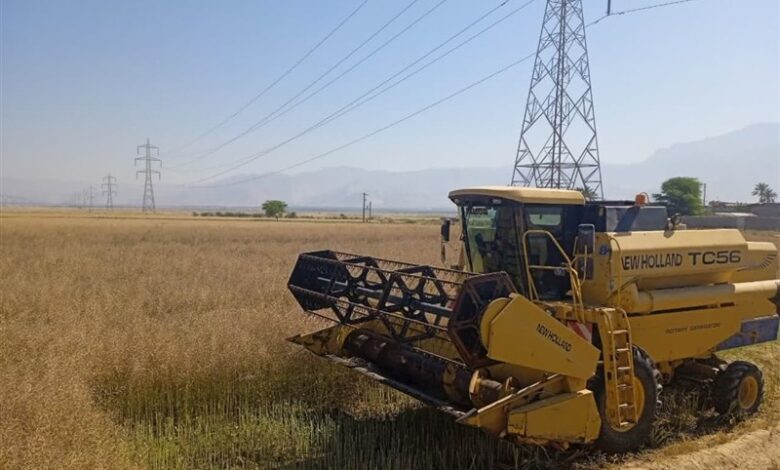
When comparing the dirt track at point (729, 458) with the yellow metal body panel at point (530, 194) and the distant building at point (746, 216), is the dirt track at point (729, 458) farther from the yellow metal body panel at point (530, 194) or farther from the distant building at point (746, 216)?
the distant building at point (746, 216)

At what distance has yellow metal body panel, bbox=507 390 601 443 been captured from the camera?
193 inches

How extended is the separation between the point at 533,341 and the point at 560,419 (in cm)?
69

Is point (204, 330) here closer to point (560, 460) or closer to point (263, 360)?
point (263, 360)

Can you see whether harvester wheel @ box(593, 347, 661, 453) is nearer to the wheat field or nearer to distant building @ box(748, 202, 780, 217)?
the wheat field

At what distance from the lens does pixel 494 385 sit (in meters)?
5.09

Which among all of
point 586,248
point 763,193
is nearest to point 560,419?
point 586,248

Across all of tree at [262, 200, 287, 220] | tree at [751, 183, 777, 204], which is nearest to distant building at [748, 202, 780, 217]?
tree at [751, 183, 777, 204]

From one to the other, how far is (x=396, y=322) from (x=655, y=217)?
3011mm

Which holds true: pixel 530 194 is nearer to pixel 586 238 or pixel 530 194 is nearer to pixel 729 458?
pixel 586 238

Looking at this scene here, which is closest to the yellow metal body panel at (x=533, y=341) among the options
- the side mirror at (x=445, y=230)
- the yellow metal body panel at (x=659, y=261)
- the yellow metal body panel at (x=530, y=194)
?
the yellow metal body panel at (x=659, y=261)

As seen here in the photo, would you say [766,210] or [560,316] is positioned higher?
[766,210]

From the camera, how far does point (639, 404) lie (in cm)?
583

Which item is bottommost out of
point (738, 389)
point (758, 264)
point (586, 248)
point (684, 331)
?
point (738, 389)

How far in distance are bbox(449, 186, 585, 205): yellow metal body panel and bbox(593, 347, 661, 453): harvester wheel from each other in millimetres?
1579
